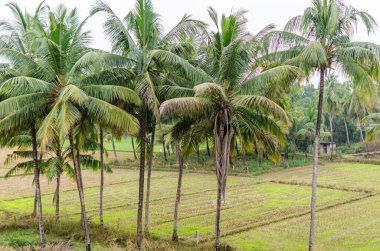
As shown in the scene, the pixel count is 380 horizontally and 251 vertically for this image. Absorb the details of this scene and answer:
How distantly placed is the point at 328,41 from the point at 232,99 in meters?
3.99

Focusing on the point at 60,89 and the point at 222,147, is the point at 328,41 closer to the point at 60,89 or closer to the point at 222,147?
the point at 222,147

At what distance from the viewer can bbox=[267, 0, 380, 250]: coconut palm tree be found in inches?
611

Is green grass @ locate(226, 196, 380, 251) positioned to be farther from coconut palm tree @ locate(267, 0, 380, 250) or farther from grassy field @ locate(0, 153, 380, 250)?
coconut palm tree @ locate(267, 0, 380, 250)

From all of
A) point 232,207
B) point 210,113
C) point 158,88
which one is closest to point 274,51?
point 210,113

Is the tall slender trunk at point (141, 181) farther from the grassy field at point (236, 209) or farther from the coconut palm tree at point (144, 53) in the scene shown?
the grassy field at point (236, 209)

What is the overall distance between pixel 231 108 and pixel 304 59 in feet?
10.2

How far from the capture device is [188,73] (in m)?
16.4

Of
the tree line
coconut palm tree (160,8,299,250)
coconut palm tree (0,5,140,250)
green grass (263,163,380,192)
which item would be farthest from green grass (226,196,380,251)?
green grass (263,163,380,192)

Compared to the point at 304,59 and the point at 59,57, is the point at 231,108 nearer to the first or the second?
the point at 304,59

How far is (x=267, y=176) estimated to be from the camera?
138 ft

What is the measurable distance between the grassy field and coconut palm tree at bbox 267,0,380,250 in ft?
24.6

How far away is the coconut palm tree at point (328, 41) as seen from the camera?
611 inches

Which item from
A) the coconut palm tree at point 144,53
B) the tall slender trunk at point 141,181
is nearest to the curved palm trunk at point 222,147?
the coconut palm tree at point 144,53

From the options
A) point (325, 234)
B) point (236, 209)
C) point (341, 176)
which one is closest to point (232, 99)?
point (325, 234)
